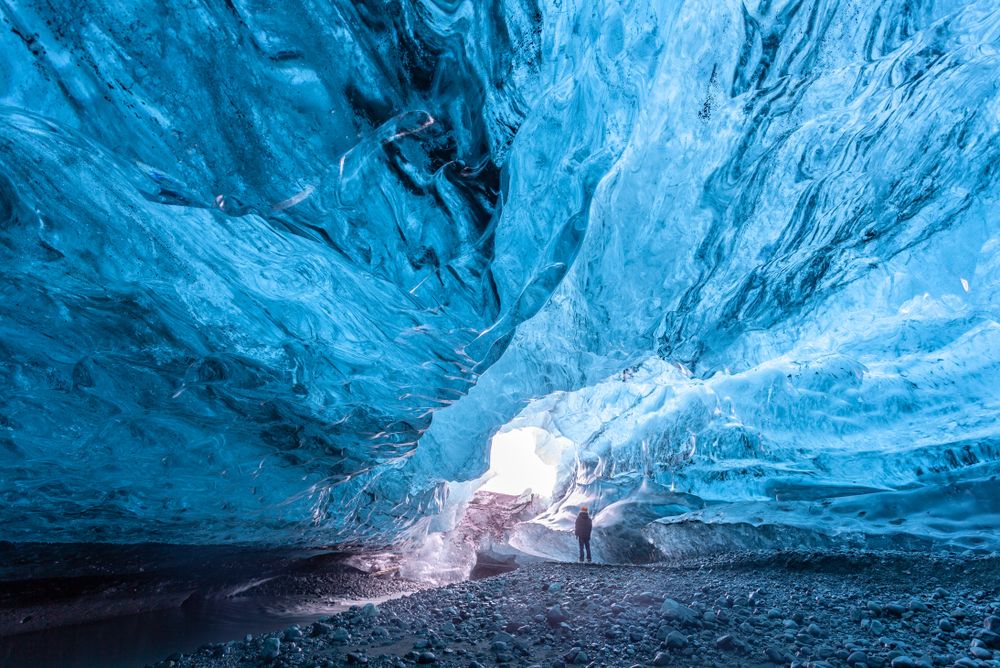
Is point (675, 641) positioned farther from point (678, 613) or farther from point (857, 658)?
point (857, 658)

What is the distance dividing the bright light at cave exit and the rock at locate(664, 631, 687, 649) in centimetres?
1594

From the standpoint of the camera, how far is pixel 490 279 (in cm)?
638

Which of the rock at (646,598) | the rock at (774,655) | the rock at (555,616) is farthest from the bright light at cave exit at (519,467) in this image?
the rock at (774,655)

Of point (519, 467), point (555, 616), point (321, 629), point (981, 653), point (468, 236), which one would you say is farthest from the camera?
point (519, 467)

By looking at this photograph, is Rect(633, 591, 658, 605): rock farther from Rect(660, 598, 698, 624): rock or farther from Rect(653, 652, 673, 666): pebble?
Rect(653, 652, 673, 666): pebble

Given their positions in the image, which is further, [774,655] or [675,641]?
[675,641]

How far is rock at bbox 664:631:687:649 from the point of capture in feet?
13.1

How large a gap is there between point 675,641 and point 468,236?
13.9ft

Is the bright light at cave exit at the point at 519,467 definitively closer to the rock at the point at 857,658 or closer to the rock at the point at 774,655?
the rock at the point at 774,655

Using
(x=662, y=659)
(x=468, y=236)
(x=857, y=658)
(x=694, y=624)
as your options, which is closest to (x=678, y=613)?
(x=694, y=624)

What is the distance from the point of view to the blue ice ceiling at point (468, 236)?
4258mm

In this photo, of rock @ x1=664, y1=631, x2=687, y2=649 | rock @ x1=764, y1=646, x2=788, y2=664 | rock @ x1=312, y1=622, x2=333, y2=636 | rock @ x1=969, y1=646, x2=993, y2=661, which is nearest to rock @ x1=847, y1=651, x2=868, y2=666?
rock @ x1=764, y1=646, x2=788, y2=664

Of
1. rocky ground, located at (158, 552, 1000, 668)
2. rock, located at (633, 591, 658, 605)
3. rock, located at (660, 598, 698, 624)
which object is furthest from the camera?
rock, located at (633, 591, 658, 605)

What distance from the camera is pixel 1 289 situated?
5.10 metres
